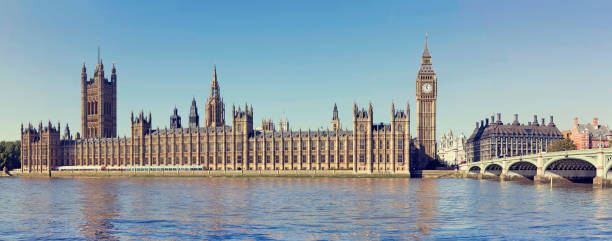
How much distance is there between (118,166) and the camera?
587 feet

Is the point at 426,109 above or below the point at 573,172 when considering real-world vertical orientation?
above

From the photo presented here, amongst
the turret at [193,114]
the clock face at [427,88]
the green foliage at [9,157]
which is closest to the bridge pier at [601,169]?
the clock face at [427,88]

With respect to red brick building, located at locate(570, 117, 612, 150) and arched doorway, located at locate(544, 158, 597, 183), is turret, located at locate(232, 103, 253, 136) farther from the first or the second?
red brick building, located at locate(570, 117, 612, 150)

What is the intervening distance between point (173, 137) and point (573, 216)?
133247 mm

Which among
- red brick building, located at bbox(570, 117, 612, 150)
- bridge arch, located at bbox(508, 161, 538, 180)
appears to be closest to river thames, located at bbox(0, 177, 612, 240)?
bridge arch, located at bbox(508, 161, 538, 180)

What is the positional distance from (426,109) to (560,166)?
6122 cm

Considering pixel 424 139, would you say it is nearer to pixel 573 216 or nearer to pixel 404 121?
pixel 404 121

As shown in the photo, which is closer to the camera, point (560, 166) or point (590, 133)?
point (560, 166)

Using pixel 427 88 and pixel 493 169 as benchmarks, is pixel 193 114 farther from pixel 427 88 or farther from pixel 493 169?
pixel 493 169

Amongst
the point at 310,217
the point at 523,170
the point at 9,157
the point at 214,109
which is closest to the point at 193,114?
the point at 214,109

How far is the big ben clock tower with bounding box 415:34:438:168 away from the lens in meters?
163

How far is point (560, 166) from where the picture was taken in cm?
10756

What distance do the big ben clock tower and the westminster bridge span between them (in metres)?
23.9

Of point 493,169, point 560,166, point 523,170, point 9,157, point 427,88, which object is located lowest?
point 493,169
